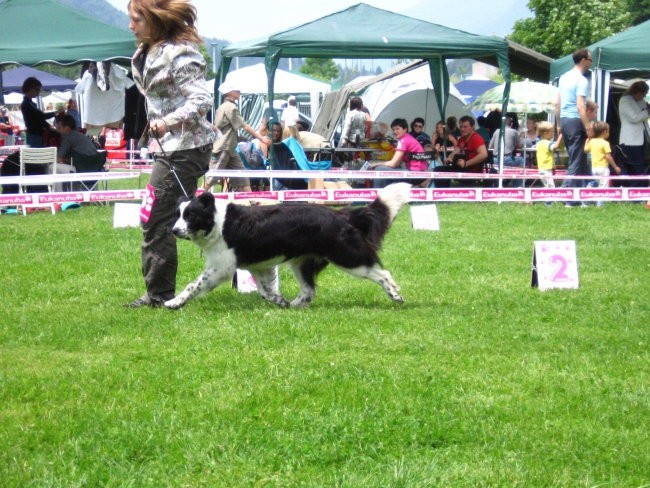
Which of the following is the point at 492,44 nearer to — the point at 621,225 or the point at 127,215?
the point at 621,225

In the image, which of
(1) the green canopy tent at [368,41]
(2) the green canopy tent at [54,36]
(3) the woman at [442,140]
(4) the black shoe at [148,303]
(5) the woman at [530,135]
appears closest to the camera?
(4) the black shoe at [148,303]

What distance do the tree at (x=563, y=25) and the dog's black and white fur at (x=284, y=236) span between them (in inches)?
1651

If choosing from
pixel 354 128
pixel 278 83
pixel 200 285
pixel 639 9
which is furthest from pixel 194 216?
pixel 639 9

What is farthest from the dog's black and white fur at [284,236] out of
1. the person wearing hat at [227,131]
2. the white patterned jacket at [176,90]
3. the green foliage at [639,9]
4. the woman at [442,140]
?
the green foliage at [639,9]

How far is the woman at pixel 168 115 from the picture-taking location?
20.4ft

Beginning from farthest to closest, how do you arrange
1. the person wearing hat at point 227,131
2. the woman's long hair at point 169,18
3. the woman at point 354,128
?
1. the woman at point 354,128
2. the person wearing hat at point 227,131
3. the woman's long hair at point 169,18

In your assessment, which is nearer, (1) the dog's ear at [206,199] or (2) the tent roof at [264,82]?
(1) the dog's ear at [206,199]

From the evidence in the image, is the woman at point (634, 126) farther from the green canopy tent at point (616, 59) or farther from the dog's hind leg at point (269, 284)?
the dog's hind leg at point (269, 284)

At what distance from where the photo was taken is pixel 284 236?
21.5 ft

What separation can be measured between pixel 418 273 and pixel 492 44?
8.00 metres

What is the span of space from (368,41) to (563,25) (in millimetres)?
34706

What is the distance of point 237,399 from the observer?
4316 millimetres

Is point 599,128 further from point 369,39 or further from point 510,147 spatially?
point 510,147

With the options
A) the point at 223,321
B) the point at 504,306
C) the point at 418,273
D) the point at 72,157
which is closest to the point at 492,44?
the point at 72,157
